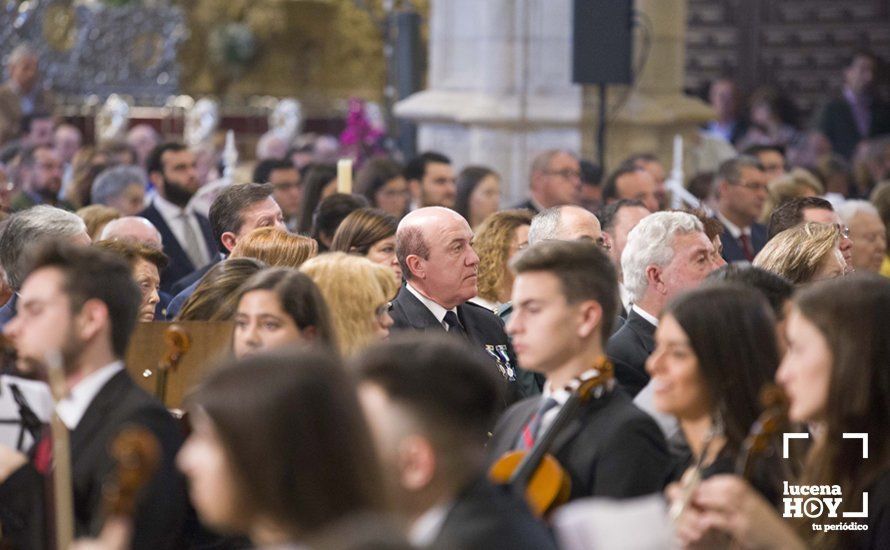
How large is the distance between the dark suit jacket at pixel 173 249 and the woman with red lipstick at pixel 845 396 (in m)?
5.73

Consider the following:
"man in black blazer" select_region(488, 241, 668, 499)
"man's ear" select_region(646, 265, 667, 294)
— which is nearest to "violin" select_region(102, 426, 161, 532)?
"man in black blazer" select_region(488, 241, 668, 499)

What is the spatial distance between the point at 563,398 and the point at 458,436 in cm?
122

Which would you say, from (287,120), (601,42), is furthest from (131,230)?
(287,120)

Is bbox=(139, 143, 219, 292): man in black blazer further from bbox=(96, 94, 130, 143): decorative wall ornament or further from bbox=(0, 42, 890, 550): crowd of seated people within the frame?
bbox=(96, 94, 130, 143): decorative wall ornament

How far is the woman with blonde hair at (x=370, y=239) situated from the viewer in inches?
292

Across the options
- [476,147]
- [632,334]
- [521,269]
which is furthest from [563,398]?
[476,147]

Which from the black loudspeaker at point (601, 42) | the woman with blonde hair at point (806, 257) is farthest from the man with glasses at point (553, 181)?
the woman with blonde hair at point (806, 257)

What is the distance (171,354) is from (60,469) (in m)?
0.86

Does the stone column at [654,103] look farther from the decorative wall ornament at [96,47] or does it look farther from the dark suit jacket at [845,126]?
the decorative wall ornament at [96,47]

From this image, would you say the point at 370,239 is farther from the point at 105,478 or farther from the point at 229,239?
the point at 105,478

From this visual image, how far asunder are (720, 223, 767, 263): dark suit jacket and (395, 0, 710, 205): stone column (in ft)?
8.01

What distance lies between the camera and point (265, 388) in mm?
2930

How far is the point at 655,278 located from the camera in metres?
6.62

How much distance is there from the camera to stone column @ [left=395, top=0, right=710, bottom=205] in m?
12.7
